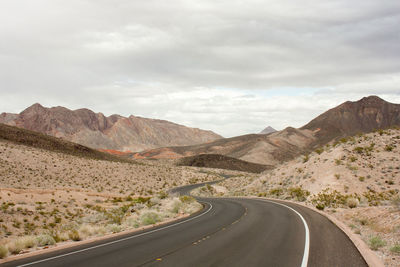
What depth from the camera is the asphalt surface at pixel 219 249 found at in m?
9.09

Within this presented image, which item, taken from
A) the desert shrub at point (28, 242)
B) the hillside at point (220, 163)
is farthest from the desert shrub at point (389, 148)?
the hillside at point (220, 163)

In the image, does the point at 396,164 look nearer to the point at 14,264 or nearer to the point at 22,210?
the point at 14,264

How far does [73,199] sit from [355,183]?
3205 cm

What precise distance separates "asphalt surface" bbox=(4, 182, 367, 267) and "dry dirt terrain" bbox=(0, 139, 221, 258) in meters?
2.46

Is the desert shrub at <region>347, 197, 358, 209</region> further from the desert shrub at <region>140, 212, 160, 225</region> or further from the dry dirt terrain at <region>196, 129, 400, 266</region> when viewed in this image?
the desert shrub at <region>140, 212, 160, 225</region>

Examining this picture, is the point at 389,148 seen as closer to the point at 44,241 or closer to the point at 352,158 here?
the point at 352,158

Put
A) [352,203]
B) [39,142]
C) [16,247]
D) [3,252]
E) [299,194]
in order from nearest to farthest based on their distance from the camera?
1. [3,252]
2. [16,247]
3. [352,203]
4. [299,194]
5. [39,142]

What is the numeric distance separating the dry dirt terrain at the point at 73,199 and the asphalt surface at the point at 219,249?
246 centimetres

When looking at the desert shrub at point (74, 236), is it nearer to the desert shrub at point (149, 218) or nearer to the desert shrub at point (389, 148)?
the desert shrub at point (149, 218)

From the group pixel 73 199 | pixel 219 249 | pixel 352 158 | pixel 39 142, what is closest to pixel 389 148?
pixel 352 158

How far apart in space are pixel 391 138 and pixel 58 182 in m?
54.5

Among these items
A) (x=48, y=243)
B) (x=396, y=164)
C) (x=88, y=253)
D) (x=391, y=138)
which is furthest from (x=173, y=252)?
(x=391, y=138)

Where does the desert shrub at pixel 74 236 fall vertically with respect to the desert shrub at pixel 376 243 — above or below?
below

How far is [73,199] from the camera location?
125 feet
